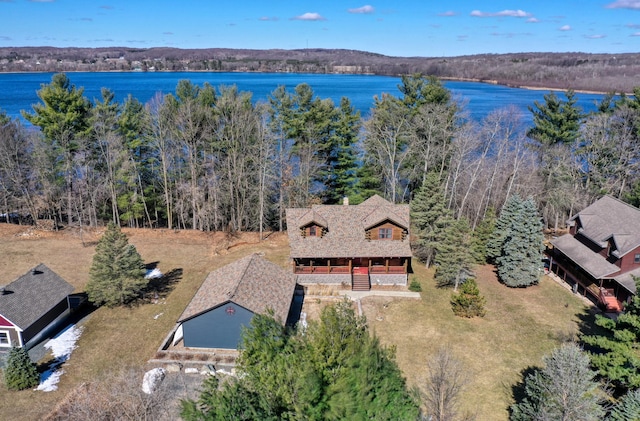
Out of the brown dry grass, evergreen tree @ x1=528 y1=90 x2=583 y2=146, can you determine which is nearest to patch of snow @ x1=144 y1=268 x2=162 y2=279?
the brown dry grass

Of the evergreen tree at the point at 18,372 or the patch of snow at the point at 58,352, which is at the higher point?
the evergreen tree at the point at 18,372

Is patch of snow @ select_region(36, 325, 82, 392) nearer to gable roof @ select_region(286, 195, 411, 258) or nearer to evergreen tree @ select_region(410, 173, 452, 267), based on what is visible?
gable roof @ select_region(286, 195, 411, 258)

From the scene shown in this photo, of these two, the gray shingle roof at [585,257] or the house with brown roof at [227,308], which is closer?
the house with brown roof at [227,308]

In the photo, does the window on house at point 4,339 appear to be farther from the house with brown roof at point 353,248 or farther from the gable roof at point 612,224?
the gable roof at point 612,224

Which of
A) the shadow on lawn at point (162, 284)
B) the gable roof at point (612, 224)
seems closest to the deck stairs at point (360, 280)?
the shadow on lawn at point (162, 284)

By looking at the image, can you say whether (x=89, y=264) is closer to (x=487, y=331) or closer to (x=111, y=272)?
(x=111, y=272)

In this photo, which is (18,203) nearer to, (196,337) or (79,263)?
(79,263)
